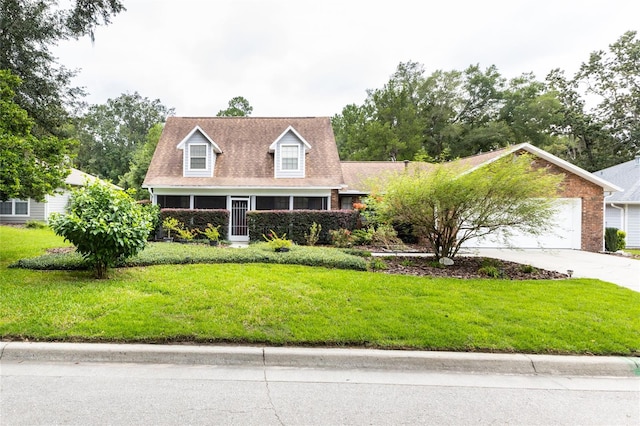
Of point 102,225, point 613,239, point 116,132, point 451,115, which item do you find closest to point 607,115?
point 451,115

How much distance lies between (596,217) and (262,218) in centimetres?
1428

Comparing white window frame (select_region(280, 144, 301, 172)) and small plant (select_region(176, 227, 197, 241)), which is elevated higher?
white window frame (select_region(280, 144, 301, 172))

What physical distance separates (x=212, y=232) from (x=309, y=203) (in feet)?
16.9

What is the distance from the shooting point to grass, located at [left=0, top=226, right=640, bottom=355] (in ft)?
12.8

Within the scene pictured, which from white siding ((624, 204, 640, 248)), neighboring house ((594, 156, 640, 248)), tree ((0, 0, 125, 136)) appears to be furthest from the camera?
white siding ((624, 204, 640, 248))

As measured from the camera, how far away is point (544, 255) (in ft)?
40.2

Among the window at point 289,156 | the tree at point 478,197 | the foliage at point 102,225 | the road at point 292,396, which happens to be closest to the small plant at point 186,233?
the window at point 289,156

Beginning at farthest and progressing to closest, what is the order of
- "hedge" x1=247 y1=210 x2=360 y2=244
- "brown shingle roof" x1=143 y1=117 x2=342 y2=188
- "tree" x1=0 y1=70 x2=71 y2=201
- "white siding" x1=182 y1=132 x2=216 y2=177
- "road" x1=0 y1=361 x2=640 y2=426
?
"white siding" x1=182 y1=132 x2=216 y2=177, "brown shingle roof" x1=143 y1=117 x2=342 y2=188, "hedge" x1=247 y1=210 x2=360 y2=244, "tree" x1=0 y1=70 x2=71 y2=201, "road" x1=0 y1=361 x2=640 y2=426

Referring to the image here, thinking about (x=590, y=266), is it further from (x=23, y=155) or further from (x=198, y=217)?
(x=23, y=155)

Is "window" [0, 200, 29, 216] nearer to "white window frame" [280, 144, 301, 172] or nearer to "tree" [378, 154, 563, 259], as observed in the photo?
"white window frame" [280, 144, 301, 172]

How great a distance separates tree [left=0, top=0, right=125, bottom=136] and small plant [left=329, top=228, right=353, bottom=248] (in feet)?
34.8

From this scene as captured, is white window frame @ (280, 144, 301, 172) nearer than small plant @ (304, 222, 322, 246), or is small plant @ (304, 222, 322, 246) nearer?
small plant @ (304, 222, 322, 246)

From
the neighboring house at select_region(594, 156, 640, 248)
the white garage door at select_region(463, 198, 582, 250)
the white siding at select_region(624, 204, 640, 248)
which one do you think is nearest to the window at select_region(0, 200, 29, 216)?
the white garage door at select_region(463, 198, 582, 250)

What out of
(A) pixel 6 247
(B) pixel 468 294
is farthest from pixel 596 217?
(A) pixel 6 247
